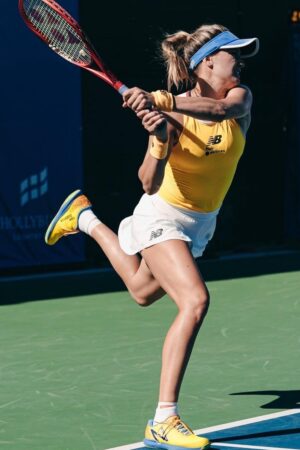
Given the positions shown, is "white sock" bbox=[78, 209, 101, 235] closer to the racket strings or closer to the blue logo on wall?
the racket strings

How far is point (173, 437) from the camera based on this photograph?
212 inches

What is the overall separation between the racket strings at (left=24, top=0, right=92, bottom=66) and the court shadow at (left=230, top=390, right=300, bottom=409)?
2.04m

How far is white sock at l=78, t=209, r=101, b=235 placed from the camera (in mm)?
7125

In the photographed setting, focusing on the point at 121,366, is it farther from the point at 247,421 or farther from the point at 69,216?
the point at 247,421

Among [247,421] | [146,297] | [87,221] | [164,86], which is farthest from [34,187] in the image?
[247,421]

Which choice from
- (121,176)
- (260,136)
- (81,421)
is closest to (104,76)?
(81,421)

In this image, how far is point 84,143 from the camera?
12.9 metres

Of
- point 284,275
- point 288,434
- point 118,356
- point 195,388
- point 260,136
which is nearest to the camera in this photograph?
point 288,434

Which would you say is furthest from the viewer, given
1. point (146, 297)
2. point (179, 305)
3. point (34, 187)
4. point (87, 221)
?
point (34, 187)

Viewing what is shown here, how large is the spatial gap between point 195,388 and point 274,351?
4.01ft

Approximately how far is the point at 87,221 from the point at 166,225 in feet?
4.90

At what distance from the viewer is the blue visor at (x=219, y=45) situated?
5.69 m

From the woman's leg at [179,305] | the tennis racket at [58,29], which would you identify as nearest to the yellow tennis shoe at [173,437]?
the woman's leg at [179,305]

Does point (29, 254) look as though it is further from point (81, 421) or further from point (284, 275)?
point (81, 421)
